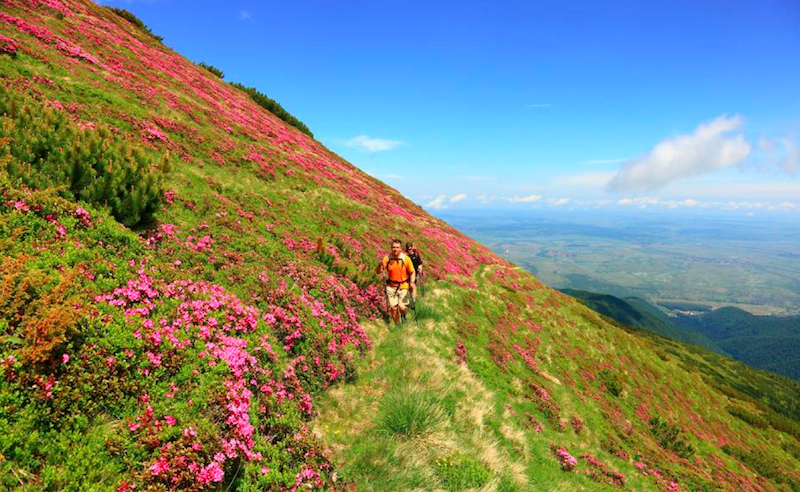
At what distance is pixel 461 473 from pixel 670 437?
67.0 ft

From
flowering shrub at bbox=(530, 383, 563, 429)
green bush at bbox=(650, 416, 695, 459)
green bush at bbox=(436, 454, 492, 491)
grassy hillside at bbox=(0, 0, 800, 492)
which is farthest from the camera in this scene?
green bush at bbox=(650, 416, 695, 459)

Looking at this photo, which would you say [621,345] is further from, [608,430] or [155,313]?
[155,313]

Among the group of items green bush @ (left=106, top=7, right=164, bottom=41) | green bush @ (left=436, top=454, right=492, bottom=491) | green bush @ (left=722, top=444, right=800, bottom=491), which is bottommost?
green bush @ (left=722, top=444, right=800, bottom=491)

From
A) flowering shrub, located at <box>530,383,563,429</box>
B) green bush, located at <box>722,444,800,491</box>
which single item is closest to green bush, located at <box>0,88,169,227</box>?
Result: flowering shrub, located at <box>530,383,563,429</box>

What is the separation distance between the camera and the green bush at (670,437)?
61.1 ft

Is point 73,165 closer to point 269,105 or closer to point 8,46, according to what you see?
point 8,46

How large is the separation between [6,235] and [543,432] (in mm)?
17612

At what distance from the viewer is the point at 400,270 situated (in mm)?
13547

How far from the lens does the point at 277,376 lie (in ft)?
25.7

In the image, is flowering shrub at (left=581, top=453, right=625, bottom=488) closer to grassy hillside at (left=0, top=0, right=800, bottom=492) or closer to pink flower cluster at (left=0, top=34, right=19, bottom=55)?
grassy hillside at (left=0, top=0, right=800, bottom=492)

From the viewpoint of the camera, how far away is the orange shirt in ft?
44.2

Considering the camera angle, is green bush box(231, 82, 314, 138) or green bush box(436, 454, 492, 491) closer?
green bush box(436, 454, 492, 491)

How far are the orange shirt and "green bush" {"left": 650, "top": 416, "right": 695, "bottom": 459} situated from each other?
1846 cm

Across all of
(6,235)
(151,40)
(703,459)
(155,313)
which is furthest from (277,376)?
(151,40)
